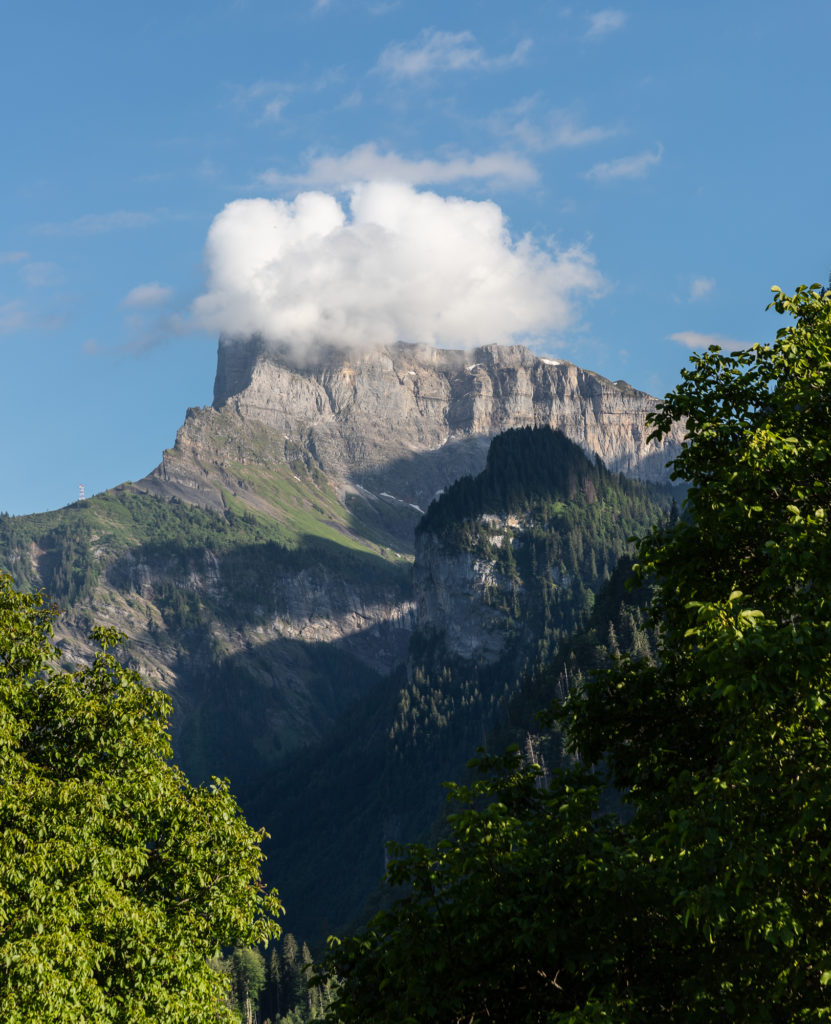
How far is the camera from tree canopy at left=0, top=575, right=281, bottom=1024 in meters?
20.4

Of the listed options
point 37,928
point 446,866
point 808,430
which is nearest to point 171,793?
point 37,928

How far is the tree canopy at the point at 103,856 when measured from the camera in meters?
20.4

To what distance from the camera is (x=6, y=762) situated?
2269 cm

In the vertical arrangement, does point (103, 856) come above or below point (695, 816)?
below

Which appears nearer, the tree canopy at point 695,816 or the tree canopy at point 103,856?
the tree canopy at point 695,816

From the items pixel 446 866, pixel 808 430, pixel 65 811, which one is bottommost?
pixel 446 866

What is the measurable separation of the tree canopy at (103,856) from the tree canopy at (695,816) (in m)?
5.64

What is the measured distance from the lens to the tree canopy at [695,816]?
45.5 ft

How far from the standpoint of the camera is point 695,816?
14.2m

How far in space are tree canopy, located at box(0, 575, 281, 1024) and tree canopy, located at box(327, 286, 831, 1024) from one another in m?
5.64

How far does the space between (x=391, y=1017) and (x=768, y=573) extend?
936cm

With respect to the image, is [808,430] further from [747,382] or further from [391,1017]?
[391,1017]

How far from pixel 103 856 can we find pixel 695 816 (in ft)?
46.3

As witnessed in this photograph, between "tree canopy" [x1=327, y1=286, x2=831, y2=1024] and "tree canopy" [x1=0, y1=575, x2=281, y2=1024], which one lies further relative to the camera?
"tree canopy" [x1=0, y1=575, x2=281, y2=1024]
